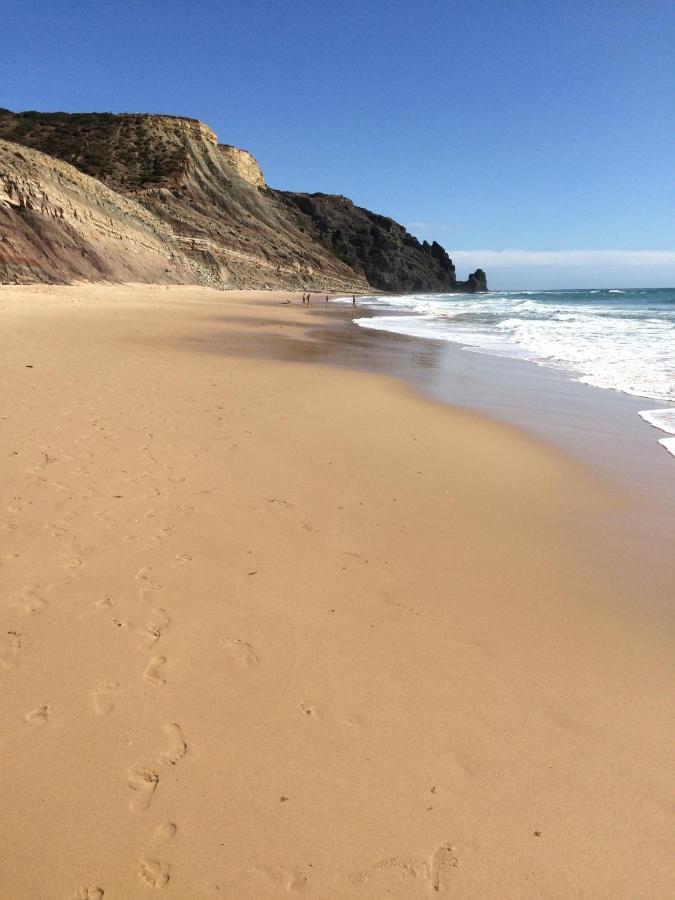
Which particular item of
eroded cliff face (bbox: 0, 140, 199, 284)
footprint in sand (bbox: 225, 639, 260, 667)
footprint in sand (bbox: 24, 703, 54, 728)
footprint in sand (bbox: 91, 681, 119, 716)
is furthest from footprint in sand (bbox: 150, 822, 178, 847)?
eroded cliff face (bbox: 0, 140, 199, 284)

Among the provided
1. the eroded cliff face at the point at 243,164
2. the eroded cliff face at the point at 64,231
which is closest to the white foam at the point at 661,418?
the eroded cliff face at the point at 64,231

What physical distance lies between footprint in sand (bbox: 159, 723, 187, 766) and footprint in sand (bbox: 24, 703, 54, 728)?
0.50 metres

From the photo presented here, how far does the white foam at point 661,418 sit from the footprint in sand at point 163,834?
7.68m

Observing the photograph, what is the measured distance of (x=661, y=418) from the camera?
8.21m

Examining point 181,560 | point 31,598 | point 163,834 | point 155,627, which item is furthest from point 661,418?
point 163,834

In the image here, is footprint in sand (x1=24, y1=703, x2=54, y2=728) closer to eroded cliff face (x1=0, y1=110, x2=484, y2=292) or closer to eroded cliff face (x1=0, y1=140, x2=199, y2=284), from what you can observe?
eroded cliff face (x1=0, y1=140, x2=199, y2=284)

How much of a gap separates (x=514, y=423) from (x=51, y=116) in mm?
80578

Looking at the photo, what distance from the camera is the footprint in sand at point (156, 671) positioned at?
2.57 meters

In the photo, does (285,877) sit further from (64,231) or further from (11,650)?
(64,231)

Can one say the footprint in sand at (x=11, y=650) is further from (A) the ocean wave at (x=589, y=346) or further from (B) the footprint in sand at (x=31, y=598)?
(A) the ocean wave at (x=589, y=346)

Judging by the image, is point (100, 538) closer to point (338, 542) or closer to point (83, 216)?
point (338, 542)

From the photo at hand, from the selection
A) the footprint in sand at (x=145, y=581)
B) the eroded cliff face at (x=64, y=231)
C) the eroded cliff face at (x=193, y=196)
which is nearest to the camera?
the footprint in sand at (x=145, y=581)

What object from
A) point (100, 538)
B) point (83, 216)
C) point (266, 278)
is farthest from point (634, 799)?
point (266, 278)

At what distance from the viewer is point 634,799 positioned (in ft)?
6.98
